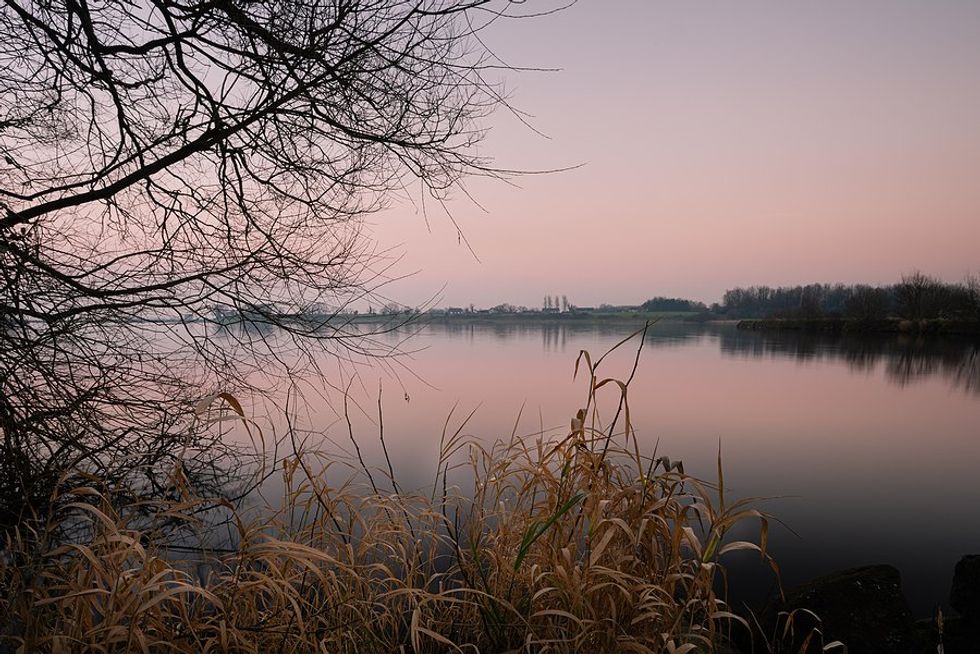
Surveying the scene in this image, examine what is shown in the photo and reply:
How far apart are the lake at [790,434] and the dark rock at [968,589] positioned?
0.99 meters

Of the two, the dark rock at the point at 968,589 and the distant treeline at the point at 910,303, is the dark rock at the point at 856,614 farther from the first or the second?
the distant treeline at the point at 910,303

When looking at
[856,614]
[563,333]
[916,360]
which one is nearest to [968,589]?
[856,614]

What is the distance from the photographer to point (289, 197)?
2766 millimetres

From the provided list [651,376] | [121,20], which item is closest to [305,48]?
[121,20]

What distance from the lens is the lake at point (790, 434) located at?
438cm

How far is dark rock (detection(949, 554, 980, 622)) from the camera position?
244cm

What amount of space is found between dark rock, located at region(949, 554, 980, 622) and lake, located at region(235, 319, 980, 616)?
3.24ft

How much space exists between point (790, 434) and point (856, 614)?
6.60m

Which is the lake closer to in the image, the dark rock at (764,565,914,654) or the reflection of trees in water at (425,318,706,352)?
the dark rock at (764,565,914,654)

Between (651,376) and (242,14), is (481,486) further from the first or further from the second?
(651,376)

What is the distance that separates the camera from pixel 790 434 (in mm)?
8297

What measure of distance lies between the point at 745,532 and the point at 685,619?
3.24m

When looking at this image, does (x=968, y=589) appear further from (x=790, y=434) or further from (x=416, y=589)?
(x=790, y=434)

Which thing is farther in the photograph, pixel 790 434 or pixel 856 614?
pixel 790 434
